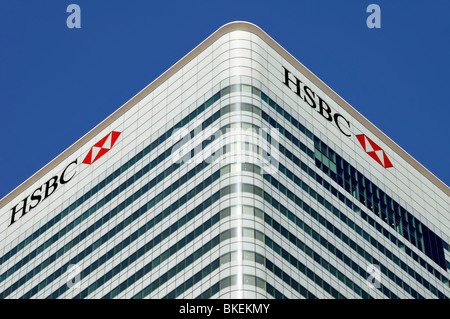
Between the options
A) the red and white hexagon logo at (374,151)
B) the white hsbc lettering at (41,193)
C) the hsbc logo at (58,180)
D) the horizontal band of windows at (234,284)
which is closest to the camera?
the horizontal band of windows at (234,284)

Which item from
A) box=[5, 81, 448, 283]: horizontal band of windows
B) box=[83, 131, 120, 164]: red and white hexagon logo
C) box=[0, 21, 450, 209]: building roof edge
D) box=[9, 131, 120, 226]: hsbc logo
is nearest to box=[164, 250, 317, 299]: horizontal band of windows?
box=[5, 81, 448, 283]: horizontal band of windows

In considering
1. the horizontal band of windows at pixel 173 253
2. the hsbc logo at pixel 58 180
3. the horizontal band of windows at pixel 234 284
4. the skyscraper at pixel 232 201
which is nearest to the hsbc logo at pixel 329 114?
the skyscraper at pixel 232 201

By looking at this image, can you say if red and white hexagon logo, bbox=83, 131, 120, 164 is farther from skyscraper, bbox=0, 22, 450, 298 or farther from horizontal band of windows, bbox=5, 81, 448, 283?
horizontal band of windows, bbox=5, 81, 448, 283

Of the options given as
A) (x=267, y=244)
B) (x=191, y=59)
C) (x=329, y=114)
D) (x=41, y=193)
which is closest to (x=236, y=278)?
(x=267, y=244)

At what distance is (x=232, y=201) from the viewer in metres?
96.3

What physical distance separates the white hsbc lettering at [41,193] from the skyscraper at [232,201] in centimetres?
19

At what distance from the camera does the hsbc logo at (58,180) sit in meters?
121

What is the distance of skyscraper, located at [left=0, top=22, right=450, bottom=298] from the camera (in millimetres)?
96375

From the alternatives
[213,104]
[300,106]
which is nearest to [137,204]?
[213,104]

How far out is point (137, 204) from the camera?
358 feet

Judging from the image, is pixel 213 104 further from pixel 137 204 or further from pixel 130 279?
pixel 130 279

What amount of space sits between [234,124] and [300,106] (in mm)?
12193

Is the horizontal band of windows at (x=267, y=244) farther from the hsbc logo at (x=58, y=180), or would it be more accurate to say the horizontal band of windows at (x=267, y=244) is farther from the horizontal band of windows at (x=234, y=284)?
the hsbc logo at (x=58, y=180)

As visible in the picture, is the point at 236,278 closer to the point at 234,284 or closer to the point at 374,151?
the point at 234,284
